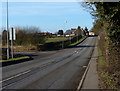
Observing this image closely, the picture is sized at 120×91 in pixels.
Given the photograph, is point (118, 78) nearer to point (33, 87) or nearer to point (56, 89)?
point (56, 89)

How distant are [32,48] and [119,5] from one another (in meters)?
47.2

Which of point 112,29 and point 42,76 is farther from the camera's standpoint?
point 42,76

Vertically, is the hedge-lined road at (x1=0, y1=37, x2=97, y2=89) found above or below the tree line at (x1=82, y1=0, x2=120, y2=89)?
below

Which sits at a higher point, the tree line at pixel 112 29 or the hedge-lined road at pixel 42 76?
the tree line at pixel 112 29

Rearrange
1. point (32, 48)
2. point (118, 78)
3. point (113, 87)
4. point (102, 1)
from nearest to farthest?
point (102, 1), point (113, 87), point (118, 78), point (32, 48)

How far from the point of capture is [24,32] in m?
54.5

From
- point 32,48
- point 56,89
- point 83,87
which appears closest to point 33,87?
point 56,89

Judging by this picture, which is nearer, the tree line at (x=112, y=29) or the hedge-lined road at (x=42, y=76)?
the tree line at (x=112, y=29)

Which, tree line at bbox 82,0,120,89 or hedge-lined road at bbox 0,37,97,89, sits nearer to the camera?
tree line at bbox 82,0,120,89

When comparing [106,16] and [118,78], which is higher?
[106,16]

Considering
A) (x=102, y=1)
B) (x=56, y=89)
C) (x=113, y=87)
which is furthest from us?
(x=56, y=89)

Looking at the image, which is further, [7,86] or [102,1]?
[7,86]

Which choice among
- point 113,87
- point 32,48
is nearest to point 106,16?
point 113,87

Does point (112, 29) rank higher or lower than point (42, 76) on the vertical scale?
higher
